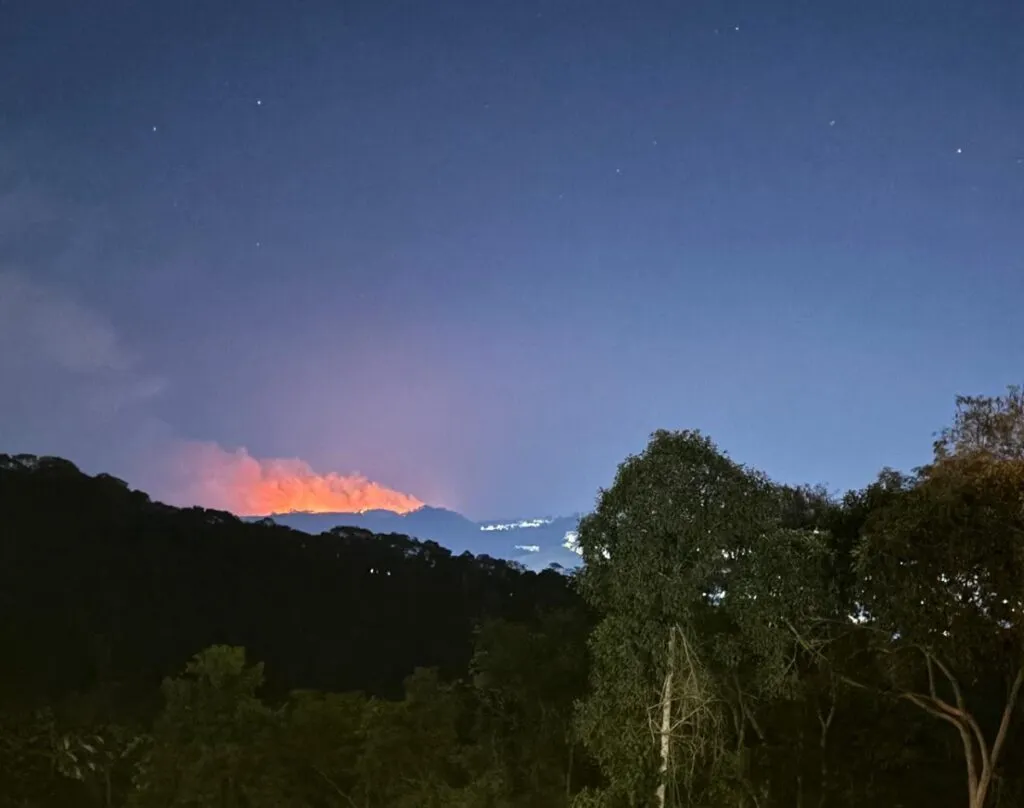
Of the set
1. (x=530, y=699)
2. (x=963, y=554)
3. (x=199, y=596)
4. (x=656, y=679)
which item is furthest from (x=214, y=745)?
(x=199, y=596)

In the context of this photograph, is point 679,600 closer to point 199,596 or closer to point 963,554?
point 963,554

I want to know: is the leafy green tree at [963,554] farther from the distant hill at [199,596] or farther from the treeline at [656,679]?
the distant hill at [199,596]

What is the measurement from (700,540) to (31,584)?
138 ft

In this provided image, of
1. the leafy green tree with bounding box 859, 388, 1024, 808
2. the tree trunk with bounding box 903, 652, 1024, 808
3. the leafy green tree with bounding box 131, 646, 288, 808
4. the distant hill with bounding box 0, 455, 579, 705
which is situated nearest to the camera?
the leafy green tree with bounding box 859, 388, 1024, 808

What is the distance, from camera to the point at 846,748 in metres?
19.0

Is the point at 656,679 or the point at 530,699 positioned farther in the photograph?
the point at 530,699

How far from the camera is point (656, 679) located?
10.8 meters

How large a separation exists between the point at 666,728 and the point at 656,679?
61 cm

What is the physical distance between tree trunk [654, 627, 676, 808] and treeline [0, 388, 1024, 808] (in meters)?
0.03

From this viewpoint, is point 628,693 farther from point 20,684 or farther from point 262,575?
point 262,575

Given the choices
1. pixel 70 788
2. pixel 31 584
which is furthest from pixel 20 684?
pixel 31 584

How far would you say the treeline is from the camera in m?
10.4

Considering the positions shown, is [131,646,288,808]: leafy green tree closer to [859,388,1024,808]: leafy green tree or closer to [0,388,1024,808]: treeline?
[0,388,1024,808]: treeline

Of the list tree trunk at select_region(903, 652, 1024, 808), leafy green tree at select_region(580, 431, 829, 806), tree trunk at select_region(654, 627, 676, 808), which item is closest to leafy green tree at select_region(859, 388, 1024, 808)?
tree trunk at select_region(903, 652, 1024, 808)
